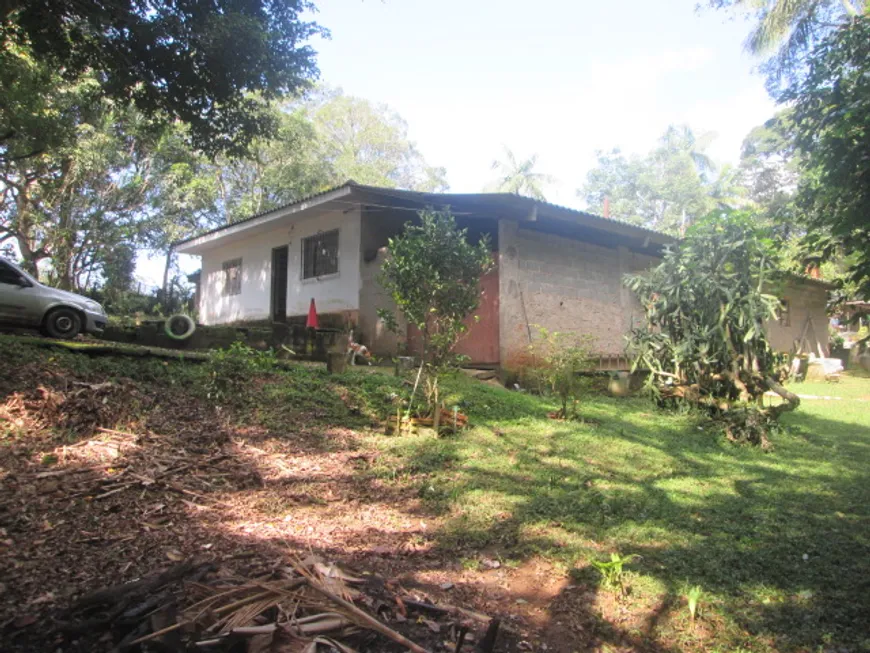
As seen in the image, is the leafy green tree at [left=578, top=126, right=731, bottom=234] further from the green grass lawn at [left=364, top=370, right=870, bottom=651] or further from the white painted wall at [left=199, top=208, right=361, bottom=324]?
the green grass lawn at [left=364, top=370, right=870, bottom=651]

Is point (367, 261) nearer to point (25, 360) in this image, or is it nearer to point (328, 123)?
point (25, 360)

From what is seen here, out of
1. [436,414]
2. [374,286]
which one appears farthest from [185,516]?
[374,286]

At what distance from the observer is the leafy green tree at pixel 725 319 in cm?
661

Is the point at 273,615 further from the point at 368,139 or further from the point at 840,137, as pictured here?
the point at 368,139

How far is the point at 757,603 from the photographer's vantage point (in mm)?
2816

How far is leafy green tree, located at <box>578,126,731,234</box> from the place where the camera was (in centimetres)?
3475

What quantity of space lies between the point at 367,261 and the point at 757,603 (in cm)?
867

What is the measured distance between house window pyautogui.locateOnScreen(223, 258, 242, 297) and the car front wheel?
5.83 m

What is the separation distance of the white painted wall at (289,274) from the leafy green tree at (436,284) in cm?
481

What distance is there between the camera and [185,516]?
3.53m

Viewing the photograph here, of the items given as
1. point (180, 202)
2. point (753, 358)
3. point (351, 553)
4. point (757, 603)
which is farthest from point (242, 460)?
point (180, 202)

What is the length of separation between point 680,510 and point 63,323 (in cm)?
902

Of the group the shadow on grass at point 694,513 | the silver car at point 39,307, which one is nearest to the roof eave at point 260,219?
the silver car at point 39,307

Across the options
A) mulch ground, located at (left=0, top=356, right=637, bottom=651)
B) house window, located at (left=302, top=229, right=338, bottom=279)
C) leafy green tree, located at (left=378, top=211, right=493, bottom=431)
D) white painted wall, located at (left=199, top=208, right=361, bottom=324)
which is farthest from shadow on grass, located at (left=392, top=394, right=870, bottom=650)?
house window, located at (left=302, top=229, right=338, bottom=279)
